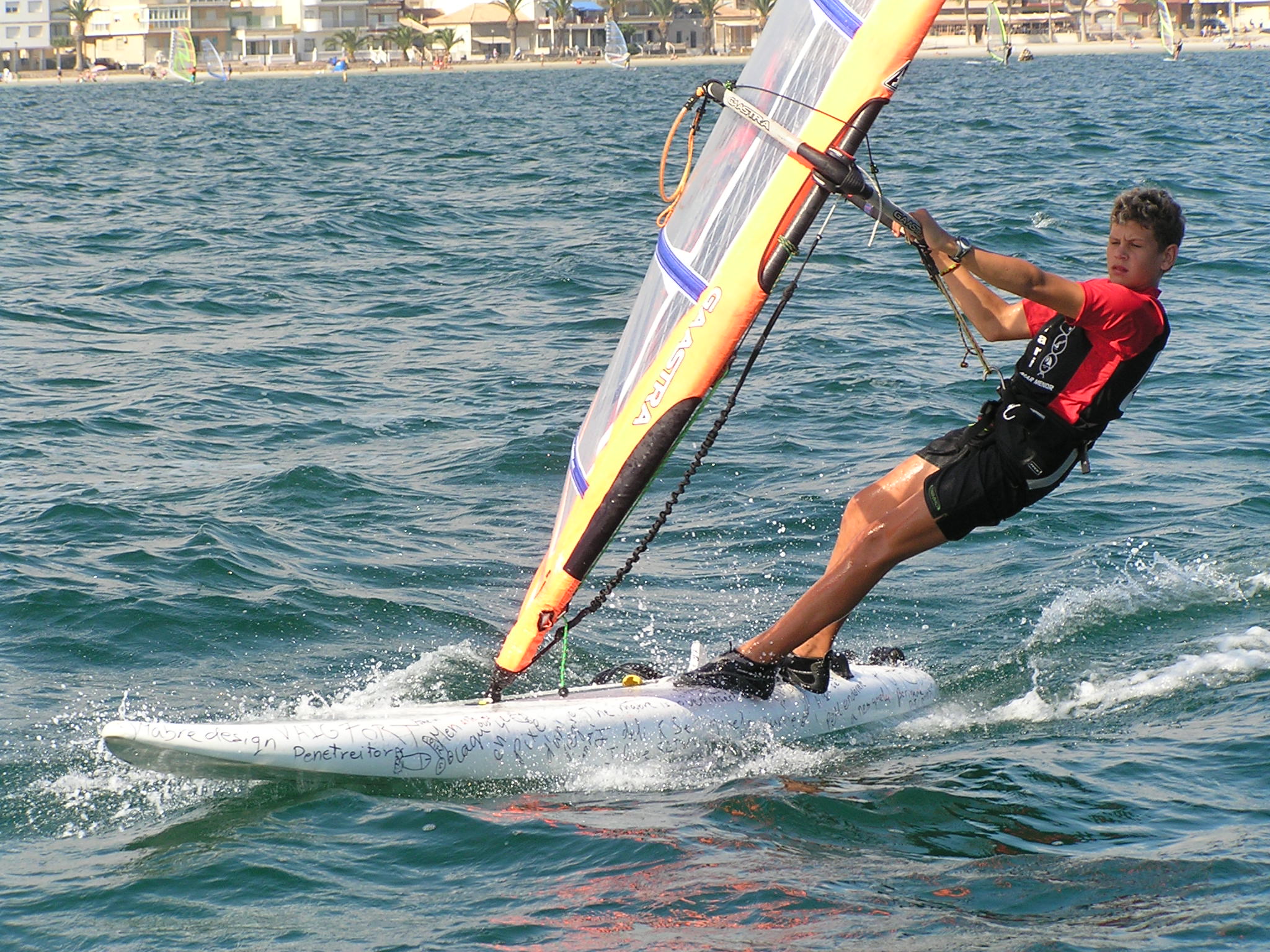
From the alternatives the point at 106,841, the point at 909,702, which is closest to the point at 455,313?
the point at 909,702

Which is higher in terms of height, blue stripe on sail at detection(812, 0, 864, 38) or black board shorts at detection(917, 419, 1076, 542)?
blue stripe on sail at detection(812, 0, 864, 38)

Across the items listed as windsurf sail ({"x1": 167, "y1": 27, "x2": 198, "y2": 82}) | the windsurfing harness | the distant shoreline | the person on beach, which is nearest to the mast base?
the person on beach

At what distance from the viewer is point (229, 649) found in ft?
19.1

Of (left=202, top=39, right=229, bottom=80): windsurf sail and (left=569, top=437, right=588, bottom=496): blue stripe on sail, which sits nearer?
(left=569, top=437, right=588, bottom=496): blue stripe on sail

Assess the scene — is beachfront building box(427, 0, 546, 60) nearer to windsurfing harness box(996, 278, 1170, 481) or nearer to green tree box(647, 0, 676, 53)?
green tree box(647, 0, 676, 53)

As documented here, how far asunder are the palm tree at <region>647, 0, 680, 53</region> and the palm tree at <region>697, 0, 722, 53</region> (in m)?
2.16

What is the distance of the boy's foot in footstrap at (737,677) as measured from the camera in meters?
5.12

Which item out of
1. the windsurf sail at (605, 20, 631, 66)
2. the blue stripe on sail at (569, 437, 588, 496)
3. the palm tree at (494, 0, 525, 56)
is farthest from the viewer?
the palm tree at (494, 0, 525, 56)

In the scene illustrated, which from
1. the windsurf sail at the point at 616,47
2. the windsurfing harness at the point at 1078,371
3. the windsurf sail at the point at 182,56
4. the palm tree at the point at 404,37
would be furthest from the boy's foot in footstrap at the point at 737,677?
the palm tree at the point at 404,37

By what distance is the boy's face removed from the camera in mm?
4344

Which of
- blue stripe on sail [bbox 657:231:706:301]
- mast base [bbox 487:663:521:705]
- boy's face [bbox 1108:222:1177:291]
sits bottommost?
mast base [bbox 487:663:521:705]

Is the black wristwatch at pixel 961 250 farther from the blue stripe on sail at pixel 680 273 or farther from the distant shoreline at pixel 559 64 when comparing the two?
the distant shoreline at pixel 559 64

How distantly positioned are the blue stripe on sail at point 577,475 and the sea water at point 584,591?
984 millimetres

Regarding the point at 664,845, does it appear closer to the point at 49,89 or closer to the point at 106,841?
the point at 106,841
